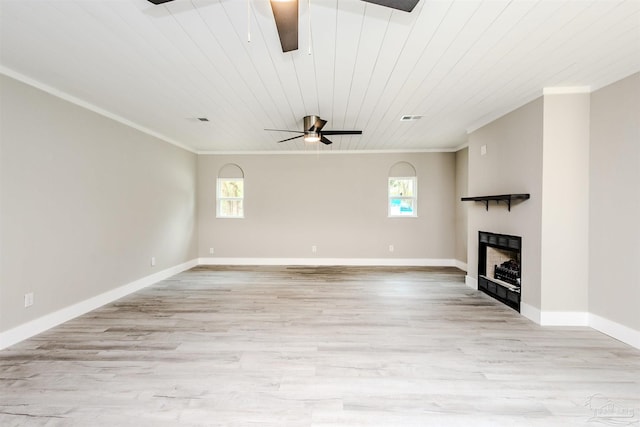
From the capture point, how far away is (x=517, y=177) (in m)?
3.37

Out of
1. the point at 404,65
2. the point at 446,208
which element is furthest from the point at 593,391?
the point at 446,208

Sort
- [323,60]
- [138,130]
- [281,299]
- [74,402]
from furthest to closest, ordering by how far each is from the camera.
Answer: [138,130] → [281,299] → [323,60] → [74,402]

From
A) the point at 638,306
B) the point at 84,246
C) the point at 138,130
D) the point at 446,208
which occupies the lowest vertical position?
the point at 638,306

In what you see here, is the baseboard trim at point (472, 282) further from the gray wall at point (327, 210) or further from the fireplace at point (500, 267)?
the gray wall at point (327, 210)

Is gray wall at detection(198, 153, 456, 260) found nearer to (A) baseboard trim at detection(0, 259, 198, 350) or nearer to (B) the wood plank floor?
(A) baseboard trim at detection(0, 259, 198, 350)

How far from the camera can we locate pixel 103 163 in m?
3.60

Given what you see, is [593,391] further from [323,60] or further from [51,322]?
[51,322]

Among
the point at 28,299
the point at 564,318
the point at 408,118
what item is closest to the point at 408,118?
the point at 408,118

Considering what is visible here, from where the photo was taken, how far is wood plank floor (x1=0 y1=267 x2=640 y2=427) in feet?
5.56

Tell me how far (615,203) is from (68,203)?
575cm

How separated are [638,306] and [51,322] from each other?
573 centimetres

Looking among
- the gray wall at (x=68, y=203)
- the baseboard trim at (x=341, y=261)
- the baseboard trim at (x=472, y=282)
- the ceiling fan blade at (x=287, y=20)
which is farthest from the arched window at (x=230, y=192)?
the ceiling fan blade at (x=287, y=20)

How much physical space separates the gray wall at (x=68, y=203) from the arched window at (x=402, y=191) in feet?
15.2

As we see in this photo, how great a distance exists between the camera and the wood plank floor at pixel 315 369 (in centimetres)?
170
